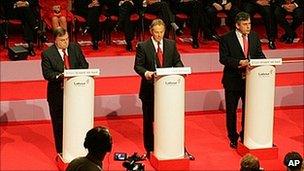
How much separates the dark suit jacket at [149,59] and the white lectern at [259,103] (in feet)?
2.67

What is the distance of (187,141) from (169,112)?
1207mm

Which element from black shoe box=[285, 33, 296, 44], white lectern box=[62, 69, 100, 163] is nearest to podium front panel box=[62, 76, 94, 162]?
white lectern box=[62, 69, 100, 163]

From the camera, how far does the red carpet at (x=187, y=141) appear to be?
762 cm

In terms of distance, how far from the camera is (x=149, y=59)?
24.8 feet

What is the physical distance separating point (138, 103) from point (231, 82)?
72.3 inches

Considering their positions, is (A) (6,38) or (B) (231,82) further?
(A) (6,38)

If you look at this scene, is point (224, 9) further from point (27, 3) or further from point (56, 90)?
point (56, 90)

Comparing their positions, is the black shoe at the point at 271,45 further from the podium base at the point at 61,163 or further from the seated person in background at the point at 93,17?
the podium base at the point at 61,163

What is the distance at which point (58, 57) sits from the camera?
7445 mm

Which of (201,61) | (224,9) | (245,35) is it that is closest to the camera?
(245,35)

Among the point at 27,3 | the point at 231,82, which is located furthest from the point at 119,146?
the point at 27,3

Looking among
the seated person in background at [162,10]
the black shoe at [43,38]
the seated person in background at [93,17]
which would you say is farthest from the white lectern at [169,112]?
the black shoe at [43,38]

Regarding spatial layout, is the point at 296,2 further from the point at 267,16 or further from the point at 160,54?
the point at 160,54

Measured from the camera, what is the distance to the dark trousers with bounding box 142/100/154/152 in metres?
7.68
